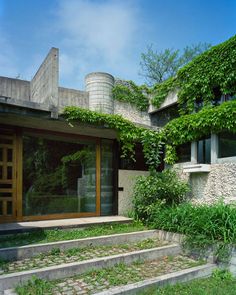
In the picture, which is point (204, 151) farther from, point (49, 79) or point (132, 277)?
point (49, 79)

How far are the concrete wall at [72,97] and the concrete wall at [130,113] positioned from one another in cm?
124

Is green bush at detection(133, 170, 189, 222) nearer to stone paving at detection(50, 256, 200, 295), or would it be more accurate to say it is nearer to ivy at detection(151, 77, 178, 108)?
stone paving at detection(50, 256, 200, 295)

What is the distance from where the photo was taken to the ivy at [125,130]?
6113 millimetres

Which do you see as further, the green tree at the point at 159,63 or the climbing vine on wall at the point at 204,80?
the green tree at the point at 159,63

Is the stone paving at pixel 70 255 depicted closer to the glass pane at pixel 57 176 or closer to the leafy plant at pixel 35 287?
the leafy plant at pixel 35 287

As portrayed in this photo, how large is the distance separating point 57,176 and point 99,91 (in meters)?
3.59

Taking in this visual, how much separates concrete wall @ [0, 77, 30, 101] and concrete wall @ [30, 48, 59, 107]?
1361mm

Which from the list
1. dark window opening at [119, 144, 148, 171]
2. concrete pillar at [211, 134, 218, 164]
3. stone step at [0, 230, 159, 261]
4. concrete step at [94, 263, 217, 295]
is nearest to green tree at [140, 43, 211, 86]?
dark window opening at [119, 144, 148, 171]

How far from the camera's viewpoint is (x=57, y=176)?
7.07 meters

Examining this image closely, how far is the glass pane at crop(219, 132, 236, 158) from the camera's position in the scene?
21.3 ft

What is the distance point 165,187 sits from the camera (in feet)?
22.9

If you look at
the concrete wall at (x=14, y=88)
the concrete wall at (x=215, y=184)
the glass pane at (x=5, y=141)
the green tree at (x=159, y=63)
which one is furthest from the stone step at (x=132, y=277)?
the green tree at (x=159, y=63)

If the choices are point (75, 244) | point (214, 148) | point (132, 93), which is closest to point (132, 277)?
point (75, 244)

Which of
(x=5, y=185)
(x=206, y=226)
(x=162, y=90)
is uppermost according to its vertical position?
(x=162, y=90)
